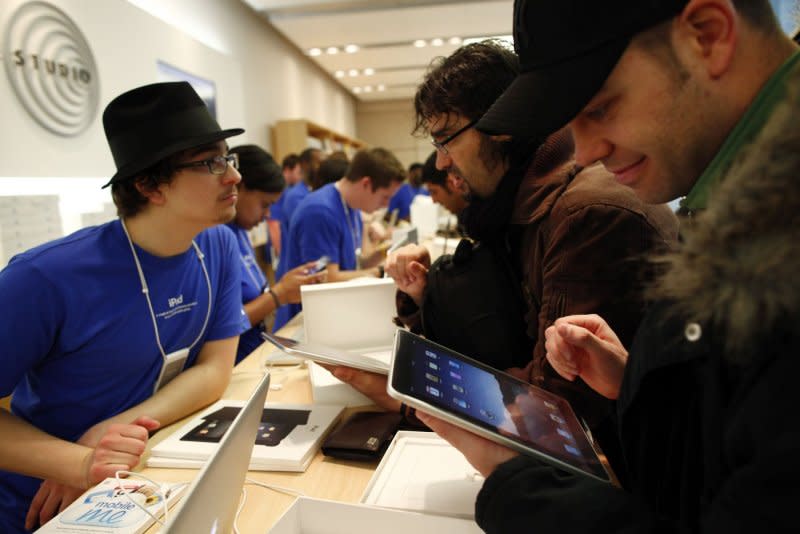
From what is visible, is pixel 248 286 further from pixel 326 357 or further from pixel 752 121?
pixel 752 121

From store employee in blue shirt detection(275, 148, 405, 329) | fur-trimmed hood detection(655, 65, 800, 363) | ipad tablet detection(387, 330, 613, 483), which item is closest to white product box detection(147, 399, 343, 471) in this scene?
ipad tablet detection(387, 330, 613, 483)

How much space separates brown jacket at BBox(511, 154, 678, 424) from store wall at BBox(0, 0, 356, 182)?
281 centimetres

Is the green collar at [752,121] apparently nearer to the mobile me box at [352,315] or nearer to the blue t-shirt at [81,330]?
the mobile me box at [352,315]

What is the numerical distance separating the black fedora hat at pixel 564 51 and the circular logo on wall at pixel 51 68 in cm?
299

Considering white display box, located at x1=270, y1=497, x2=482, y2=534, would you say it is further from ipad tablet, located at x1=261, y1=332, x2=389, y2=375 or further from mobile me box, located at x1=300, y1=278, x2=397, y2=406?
mobile me box, located at x1=300, y1=278, x2=397, y2=406

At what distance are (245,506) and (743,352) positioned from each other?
879 millimetres

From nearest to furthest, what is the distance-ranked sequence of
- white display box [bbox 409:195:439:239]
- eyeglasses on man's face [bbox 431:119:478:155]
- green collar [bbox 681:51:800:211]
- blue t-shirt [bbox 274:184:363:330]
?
green collar [bbox 681:51:800:211] → eyeglasses on man's face [bbox 431:119:478:155] → blue t-shirt [bbox 274:184:363:330] → white display box [bbox 409:195:439:239]

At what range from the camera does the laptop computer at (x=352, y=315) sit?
1.75 metres

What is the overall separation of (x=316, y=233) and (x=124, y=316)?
6.04 feet

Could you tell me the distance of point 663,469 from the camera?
2.15 ft

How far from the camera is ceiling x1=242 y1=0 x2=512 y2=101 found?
586 centimetres

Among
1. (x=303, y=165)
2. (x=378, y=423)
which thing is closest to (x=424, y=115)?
(x=378, y=423)

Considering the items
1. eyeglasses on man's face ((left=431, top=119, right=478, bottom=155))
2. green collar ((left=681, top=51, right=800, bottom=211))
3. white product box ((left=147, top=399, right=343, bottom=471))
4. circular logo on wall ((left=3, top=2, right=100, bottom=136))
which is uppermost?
circular logo on wall ((left=3, top=2, right=100, bottom=136))

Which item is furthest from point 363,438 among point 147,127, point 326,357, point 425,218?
point 425,218
